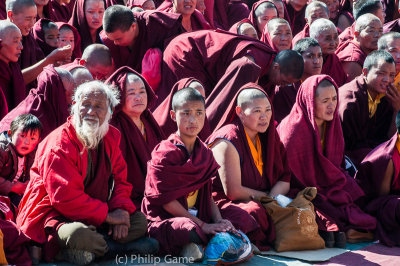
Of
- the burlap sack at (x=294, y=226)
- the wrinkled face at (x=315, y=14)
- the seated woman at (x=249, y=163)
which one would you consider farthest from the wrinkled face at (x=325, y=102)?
the wrinkled face at (x=315, y=14)

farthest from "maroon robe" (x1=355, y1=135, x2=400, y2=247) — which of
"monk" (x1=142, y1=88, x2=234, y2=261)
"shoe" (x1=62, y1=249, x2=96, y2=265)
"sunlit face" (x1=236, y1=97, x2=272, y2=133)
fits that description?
"shoe" (x1=62, y1=249, x2=96, y2=265)

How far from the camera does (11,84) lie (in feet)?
19.2

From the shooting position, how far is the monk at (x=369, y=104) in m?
6.40

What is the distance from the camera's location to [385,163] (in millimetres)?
5617

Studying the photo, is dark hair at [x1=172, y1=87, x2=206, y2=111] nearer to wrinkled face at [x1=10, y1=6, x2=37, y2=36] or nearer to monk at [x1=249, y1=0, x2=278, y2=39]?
wrinkled face at [x1=10, y1=6, x2=37, y2=36]

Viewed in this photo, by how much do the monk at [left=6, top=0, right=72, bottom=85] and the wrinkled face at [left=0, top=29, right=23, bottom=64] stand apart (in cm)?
32

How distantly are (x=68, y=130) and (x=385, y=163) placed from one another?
2820 mm

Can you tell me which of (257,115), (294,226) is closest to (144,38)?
(257,115)

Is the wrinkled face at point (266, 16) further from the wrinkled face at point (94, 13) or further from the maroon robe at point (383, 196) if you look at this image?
the maroon robe at point (383, 196)

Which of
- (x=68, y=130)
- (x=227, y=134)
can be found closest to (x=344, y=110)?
(x=227, y=134)

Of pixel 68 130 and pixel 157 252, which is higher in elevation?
pixel 68 130

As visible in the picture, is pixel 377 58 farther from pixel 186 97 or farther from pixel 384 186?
pixel 186 97

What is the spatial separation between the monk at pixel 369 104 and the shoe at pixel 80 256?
3140 millimetres

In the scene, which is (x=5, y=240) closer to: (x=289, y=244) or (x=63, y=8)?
(x=289, y=244)
